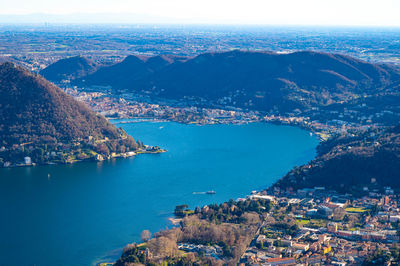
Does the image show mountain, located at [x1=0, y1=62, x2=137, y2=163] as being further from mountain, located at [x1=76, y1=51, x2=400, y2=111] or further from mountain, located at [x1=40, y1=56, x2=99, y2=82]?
mountain, located at [x1=40, y1=56, x2=99, y2=82]

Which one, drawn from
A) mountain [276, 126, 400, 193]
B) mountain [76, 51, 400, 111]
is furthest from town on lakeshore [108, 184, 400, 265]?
mountain [76, 51, 400, 111]

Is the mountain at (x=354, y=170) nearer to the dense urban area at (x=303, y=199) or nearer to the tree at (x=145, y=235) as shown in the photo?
the dense urban area at (x=303, y=199)

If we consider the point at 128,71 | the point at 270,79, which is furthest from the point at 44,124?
the point at 128,71

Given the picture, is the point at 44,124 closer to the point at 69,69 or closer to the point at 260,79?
the point at 260,79

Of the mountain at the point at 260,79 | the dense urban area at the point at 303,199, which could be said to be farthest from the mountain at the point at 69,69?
the dense urban area at the point at 303,199

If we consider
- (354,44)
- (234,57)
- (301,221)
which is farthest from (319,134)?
(354,44)

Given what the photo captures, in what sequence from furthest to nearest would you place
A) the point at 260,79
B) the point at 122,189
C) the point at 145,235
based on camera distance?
the point at 260,79
the point at 122,189
the point at 145,235
